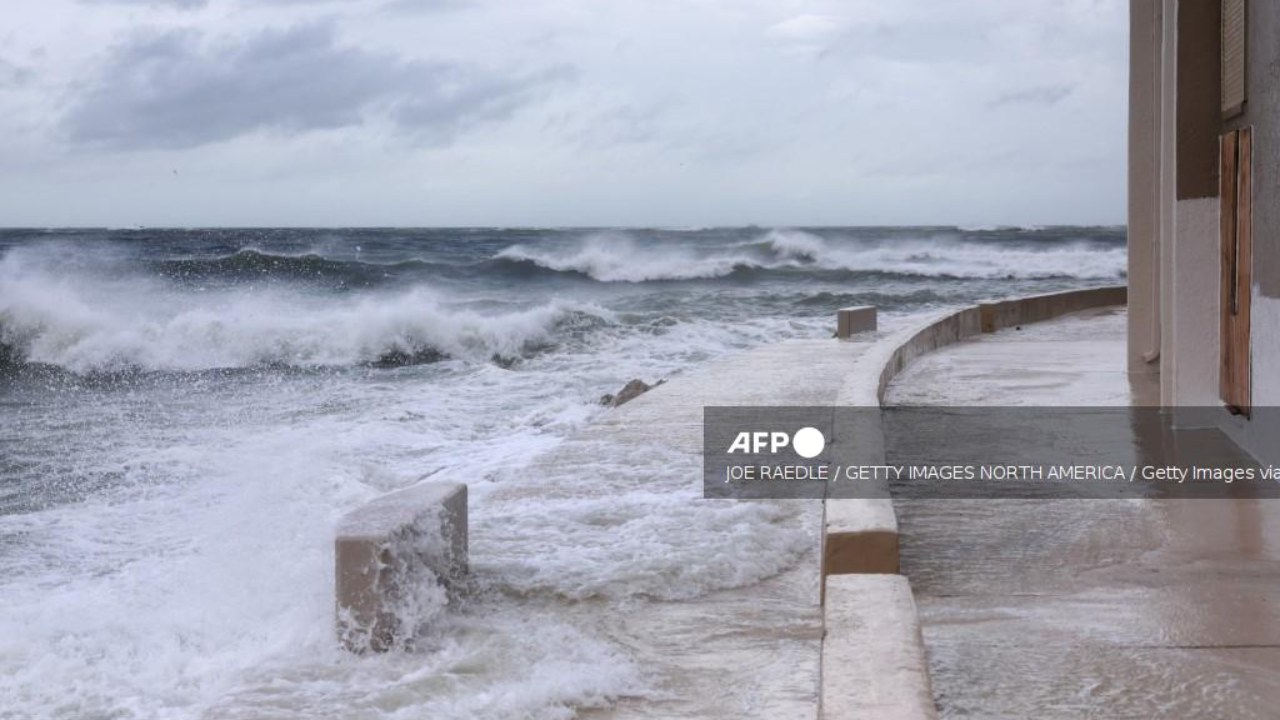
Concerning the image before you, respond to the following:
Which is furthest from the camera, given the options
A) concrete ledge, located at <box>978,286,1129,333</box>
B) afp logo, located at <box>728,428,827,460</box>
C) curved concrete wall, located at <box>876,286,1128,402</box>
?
concrete ledge, located at <box>978,286,1129,333</box>

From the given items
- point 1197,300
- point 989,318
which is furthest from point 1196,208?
point 989,318

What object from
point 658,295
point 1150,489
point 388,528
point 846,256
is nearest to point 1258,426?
point 1150,489

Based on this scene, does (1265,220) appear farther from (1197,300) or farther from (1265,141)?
(1197,300)

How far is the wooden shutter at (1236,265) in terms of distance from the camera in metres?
7.49

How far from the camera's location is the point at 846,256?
58.3m

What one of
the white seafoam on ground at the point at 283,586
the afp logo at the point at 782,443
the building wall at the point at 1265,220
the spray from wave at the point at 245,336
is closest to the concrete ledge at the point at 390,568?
the white seafoam on ground at the point at 283,586

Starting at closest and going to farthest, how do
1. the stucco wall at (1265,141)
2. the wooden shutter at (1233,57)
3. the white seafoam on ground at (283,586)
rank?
the white seafoam on ground at (283,586), the stucco wall at (1265,141), the wooden shutter at (1233,57)

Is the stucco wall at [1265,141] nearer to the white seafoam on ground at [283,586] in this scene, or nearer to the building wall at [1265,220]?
the building wall at [1265,220]

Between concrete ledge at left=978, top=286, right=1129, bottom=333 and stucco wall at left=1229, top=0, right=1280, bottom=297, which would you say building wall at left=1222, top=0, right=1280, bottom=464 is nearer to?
stucco wall at left=1229, top=0, right=1280, bottom=297

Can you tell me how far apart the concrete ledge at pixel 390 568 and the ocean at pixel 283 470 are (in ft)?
0.46

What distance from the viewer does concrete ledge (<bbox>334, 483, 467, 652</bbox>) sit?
194 inches

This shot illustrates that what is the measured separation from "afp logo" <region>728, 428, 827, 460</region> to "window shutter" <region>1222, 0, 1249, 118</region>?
3.17 meters

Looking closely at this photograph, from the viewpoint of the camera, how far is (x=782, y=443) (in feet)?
29.3

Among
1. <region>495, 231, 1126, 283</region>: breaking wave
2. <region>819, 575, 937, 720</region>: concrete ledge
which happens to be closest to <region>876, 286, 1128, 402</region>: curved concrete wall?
<region>819, 575, 937, 720</region>: concrete ledge
